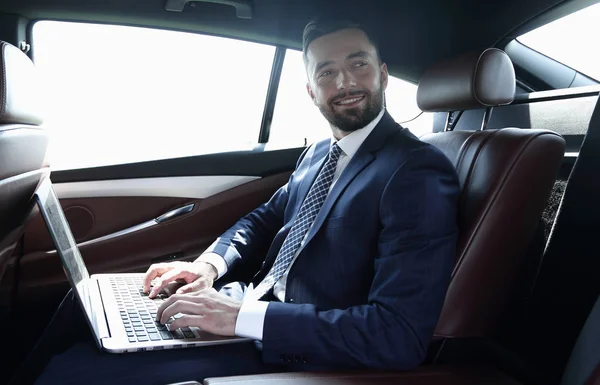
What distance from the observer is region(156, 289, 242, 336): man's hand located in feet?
3.87

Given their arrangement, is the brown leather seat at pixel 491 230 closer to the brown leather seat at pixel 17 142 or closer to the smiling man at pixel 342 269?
the smiling man at pixel 342 269

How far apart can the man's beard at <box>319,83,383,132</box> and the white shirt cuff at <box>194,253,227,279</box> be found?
0.57 m

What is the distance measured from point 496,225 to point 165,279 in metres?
0.91

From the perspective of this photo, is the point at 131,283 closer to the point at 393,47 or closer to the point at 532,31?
the point at 393,47

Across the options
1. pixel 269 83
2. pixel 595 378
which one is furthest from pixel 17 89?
pixel 269 83

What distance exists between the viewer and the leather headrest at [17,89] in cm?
119

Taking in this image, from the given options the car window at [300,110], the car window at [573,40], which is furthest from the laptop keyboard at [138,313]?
the car window at [573,40]

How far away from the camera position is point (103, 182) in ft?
7.88

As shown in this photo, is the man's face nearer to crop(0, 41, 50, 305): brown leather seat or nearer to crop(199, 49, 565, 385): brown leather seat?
crop(199, 49, 565, 385): brown leather seat

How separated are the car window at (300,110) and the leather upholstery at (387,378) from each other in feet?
5.52

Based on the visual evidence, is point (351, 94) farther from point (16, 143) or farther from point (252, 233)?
point (16, 143)

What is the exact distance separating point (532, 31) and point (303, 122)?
1.14 metres

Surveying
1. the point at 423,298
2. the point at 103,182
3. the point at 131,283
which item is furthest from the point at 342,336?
the point at 103,182

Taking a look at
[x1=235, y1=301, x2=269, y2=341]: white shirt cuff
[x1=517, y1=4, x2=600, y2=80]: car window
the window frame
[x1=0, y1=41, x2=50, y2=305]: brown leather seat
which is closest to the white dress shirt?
[x1=235, y1=301, x2=269, y2=341]: white shirt cuff
